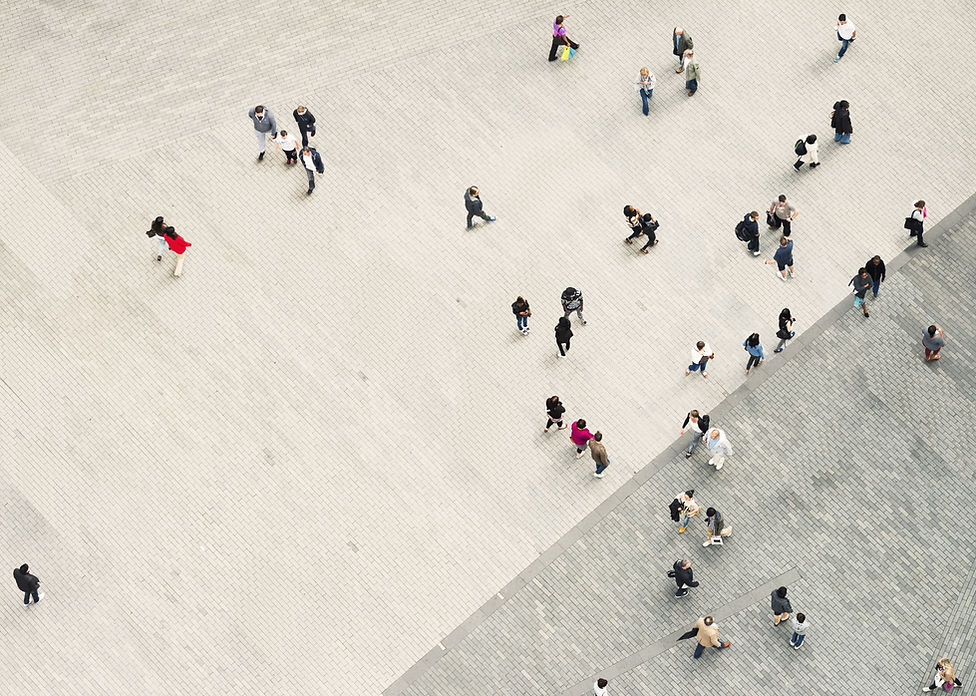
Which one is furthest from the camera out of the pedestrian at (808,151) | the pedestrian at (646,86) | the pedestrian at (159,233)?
the pedestrian at (646,86)

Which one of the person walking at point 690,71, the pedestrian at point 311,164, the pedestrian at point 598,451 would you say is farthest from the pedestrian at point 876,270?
the pedestrian at point 311,164

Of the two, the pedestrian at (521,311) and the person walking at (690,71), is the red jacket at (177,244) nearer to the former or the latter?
the pedestrian at (521,311)

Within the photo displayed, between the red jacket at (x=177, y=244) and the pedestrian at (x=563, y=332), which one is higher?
the red jacket at (x=177, y=244)

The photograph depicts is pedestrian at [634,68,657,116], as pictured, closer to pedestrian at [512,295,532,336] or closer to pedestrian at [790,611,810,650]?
pedestrian at [512,295,532,336]

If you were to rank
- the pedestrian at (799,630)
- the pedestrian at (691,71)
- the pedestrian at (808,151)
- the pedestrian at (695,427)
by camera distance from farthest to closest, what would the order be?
the pedestrian at (691,71), the pedestrian at (808,151), the pedestrian at (695,427), the pedestrian at (799,630)

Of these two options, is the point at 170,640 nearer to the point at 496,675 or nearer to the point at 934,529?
the point at 496,675

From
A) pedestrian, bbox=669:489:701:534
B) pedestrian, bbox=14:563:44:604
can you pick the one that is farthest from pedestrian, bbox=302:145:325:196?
pedestrian, bbox=669:489:701:534
